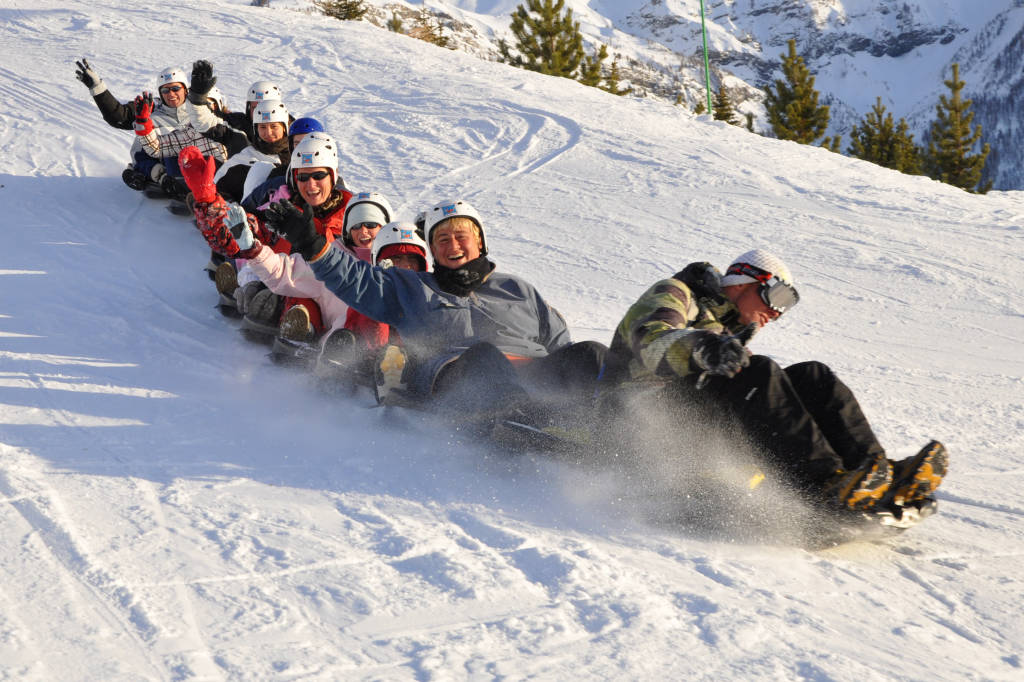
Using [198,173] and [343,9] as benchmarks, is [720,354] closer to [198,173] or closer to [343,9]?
[198,173]

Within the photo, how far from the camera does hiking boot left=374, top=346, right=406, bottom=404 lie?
4.16m

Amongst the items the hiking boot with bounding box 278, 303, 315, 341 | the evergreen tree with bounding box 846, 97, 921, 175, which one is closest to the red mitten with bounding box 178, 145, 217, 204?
the hiking boot with bounding box 278, 303, 315, 341

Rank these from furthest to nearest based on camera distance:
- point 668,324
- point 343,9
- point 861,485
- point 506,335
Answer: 1. point 343,9
2. point 506,335
3. point 668,324
4. point 861,485

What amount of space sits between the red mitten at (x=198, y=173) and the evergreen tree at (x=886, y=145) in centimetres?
2346

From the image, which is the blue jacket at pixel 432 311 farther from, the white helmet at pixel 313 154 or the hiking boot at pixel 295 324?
the white helmet at pixel 313 154

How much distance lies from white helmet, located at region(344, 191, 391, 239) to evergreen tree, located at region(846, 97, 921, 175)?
23186 millimetres

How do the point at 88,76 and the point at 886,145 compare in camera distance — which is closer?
the point at 88,76

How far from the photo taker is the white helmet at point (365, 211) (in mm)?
5031

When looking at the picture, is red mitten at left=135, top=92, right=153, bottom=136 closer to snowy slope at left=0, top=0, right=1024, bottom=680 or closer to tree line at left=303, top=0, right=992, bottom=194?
snowy slope at left=0, top=0, right=1024, bottom=680

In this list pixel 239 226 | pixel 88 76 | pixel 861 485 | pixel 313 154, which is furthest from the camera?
pixel 88 76

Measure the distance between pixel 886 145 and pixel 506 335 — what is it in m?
24.7

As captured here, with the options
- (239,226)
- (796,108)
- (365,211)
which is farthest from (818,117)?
(239,226)

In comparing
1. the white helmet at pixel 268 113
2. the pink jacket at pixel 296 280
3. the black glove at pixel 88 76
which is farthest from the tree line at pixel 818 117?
the pink jacket at pixel 296 280

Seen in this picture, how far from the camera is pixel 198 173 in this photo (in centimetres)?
513
